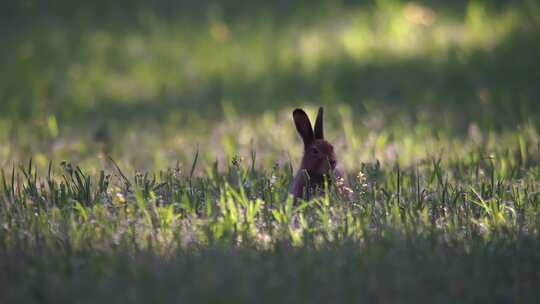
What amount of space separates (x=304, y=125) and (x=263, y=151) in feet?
8.27

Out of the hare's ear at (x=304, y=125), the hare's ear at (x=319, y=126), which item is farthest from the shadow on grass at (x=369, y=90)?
the hare's ear at (x=304, y=125)

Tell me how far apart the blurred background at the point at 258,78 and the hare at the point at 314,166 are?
152cm

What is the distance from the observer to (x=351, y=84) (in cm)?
1070

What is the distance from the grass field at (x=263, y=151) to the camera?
3.78 metres

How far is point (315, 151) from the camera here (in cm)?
550

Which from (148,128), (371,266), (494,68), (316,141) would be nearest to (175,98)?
(148,128)

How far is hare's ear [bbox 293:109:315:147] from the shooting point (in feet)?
18.4

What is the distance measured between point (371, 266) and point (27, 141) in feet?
18.7

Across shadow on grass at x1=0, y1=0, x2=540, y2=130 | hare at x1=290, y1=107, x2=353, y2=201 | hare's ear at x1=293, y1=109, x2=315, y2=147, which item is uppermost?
shadow on grass at x1=0, y1=0, x2=540, y2=130

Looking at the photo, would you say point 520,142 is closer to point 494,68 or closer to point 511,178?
point 511,178

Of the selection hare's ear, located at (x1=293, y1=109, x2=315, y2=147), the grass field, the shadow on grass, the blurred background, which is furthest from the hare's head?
the shadow on grass

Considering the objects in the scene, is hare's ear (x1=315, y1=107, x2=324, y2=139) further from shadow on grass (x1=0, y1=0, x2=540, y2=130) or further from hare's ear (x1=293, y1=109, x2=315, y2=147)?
shadow on grass (x1=0, y1=0, x2=540, y2=130)

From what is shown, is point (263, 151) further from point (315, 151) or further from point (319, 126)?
point (315, 151)

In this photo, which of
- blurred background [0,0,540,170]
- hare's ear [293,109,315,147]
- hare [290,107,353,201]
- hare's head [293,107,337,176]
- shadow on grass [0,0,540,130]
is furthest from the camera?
shadow on grass [0,0,540,130]
